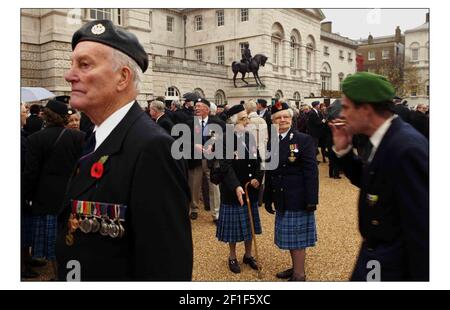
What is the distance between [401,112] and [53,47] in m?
12.0

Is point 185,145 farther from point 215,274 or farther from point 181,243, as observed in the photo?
point 181,243

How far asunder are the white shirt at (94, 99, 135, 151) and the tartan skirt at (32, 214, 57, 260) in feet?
10.8

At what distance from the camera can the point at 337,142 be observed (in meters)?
2.72

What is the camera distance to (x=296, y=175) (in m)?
4.76

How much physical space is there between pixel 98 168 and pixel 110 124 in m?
0.27

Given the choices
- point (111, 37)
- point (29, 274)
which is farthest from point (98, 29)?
point (29, 274)

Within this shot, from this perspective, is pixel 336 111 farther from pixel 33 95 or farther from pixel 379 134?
pixel 33 95

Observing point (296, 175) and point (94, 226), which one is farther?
point (296, 175)

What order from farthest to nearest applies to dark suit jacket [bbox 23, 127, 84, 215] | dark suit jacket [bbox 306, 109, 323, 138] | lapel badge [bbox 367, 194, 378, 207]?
dark suit jacket [bbox 306, 109, 323, 138]
dark suit jacket [bbox 23, 127, 84, 215]
lapel badge [bbox 367, 194, 378, 207]

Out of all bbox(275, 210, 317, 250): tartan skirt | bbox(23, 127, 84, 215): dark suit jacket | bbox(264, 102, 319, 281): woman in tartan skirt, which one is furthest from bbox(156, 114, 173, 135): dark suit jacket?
bbox(275, 210, 317, 250): tartan skirt

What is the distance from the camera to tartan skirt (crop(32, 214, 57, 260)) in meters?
4.82

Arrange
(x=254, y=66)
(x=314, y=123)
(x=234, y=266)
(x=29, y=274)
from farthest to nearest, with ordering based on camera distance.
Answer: (x=254, y=66), (x=314, y=123), (x=234, y=266), (x=29, y=274)

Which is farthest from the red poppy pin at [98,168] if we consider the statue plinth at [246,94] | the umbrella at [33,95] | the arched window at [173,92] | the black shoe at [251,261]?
the arched window at [173,92]

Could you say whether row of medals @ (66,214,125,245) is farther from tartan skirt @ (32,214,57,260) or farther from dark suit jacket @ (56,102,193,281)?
tartan skirt @ (32,214,57,260)
